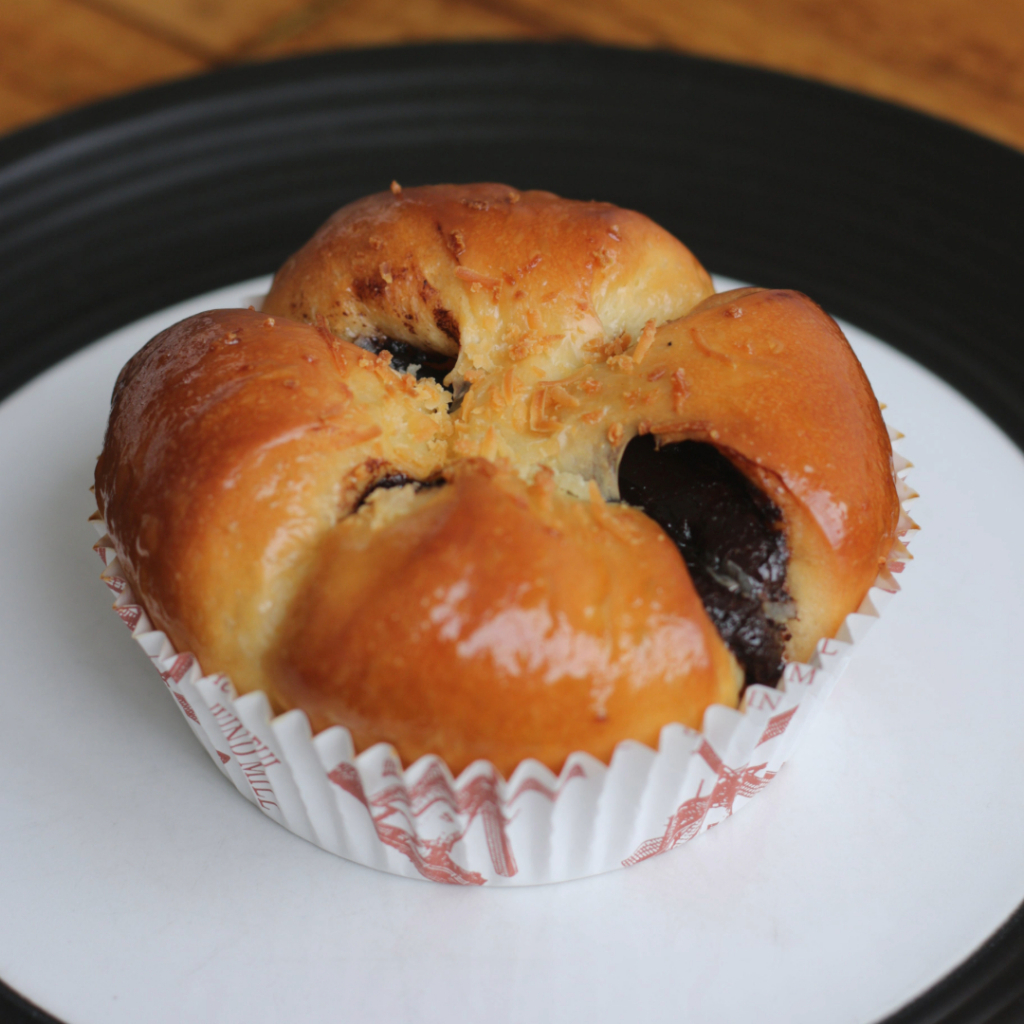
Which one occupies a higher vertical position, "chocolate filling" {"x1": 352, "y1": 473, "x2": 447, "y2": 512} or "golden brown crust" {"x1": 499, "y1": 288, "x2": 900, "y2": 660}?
"golden brown crust" {"x1": 499, "y1": 288, "x2": 900, "y2": 660}

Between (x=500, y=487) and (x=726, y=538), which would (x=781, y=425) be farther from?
(x=500, y=487)

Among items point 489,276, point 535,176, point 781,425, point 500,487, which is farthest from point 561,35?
point 500,487

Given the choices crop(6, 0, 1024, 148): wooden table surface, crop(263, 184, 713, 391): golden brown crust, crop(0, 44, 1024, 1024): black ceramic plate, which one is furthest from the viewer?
crop(6, 0, 1024, 148): wooden table surface

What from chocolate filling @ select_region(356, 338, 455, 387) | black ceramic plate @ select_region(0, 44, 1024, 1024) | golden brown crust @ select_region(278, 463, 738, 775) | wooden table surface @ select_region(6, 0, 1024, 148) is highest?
wooden table surface @ select_region(6, 0, 1024, 148)

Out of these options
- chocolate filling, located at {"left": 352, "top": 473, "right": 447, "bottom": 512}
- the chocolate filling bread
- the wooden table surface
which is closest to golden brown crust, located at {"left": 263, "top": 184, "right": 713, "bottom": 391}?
the chocolate filling bread

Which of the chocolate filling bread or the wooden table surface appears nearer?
the chocolate filling bread

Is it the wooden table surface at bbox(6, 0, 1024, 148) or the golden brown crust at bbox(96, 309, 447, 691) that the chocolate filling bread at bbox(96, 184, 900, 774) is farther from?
the wooden table surface at bbox(6, 0, 1024, 148)
